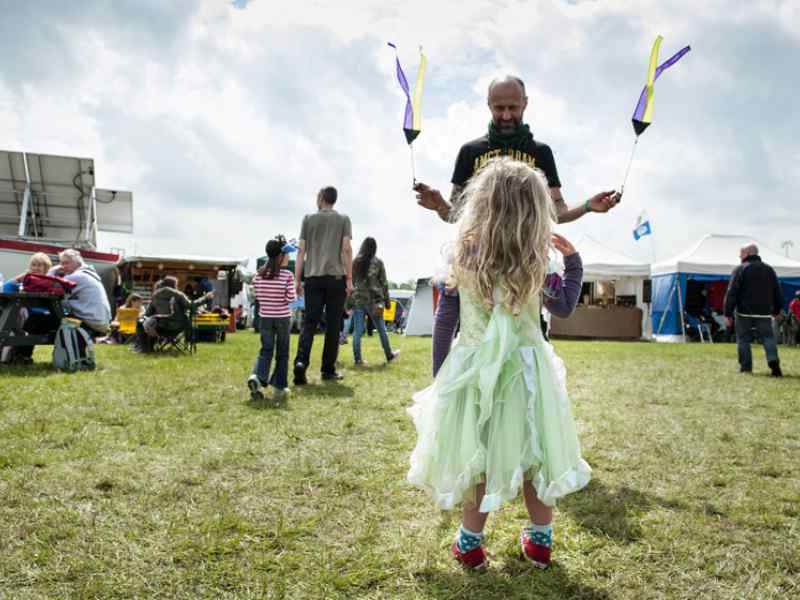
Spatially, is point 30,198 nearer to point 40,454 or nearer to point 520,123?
point 40,454

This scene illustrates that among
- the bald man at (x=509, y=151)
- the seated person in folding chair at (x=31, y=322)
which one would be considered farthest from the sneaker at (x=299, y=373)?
the bald man at (x=509, y=151)

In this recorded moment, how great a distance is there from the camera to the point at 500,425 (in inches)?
85.9

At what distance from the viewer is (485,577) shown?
2141mm

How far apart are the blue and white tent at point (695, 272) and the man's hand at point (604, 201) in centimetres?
1609

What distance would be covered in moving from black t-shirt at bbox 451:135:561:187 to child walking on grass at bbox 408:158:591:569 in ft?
2.69

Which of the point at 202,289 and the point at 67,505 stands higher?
the point at 202,289

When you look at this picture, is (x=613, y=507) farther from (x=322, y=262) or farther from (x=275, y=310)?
(x=322, y=262)

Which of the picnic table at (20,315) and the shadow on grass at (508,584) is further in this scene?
the picnic table at (20,315)

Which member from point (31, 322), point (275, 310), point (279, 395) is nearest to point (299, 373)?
point (279, 395)

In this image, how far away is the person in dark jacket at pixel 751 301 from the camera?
29.7 feet

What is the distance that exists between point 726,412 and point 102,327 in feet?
23.1

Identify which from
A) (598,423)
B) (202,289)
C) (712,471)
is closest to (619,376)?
(598,423)

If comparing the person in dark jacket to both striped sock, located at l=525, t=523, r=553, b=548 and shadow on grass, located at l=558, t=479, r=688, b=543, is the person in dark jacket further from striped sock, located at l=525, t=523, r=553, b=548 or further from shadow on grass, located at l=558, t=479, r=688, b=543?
striped sock, located at l=525, t=523, r=553, b=548

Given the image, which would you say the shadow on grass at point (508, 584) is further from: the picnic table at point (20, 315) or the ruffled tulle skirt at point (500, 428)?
the picnic table at point (20, 315)
